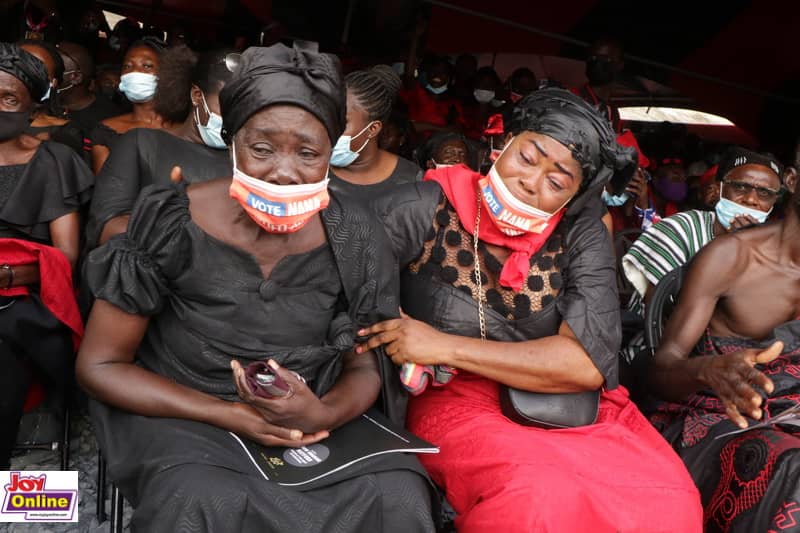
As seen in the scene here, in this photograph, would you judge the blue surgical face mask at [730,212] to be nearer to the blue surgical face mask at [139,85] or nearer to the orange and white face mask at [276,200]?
the orange and white face mask at [276,200]

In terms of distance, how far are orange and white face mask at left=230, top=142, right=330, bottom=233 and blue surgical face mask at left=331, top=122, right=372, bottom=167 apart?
1.73 metres

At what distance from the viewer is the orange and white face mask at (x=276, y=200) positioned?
2.12 metres

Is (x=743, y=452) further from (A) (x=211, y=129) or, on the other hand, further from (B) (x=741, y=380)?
(A) (x=211, y=129)

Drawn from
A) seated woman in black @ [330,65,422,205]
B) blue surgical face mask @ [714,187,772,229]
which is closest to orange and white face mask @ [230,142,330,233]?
seated woman in black @ [330,65,422,205]

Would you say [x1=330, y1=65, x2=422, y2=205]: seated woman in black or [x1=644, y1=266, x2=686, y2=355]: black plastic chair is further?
[x1=330, y1=65, x2=422, y2=205]: seated woman in black

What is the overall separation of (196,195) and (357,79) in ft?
6.66

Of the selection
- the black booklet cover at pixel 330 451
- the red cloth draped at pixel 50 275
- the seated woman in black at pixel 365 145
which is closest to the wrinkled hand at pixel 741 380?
the black booklet cover at pixel 330 451

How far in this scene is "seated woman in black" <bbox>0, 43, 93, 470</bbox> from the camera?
9.62 ft

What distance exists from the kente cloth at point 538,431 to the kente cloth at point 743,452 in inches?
10.2

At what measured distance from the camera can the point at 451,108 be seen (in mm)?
7980

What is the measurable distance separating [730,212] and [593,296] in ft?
6.15

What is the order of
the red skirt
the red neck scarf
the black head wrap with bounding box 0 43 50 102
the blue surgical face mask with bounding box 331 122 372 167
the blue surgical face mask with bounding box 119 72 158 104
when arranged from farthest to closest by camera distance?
the blue surgical face mask with bounding box 119 72 158 104 → the blue surgical face mask with bounding box 331 122 372 167 → the black head wrap with bounding box 0 43 50 102 → the red neck scarf → the red skirt

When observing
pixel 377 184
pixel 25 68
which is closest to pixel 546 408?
pixel 377 184

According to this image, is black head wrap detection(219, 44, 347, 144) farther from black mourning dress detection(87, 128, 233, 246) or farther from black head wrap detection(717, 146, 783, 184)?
black head wrap detection(717, 146, 783, 184)
